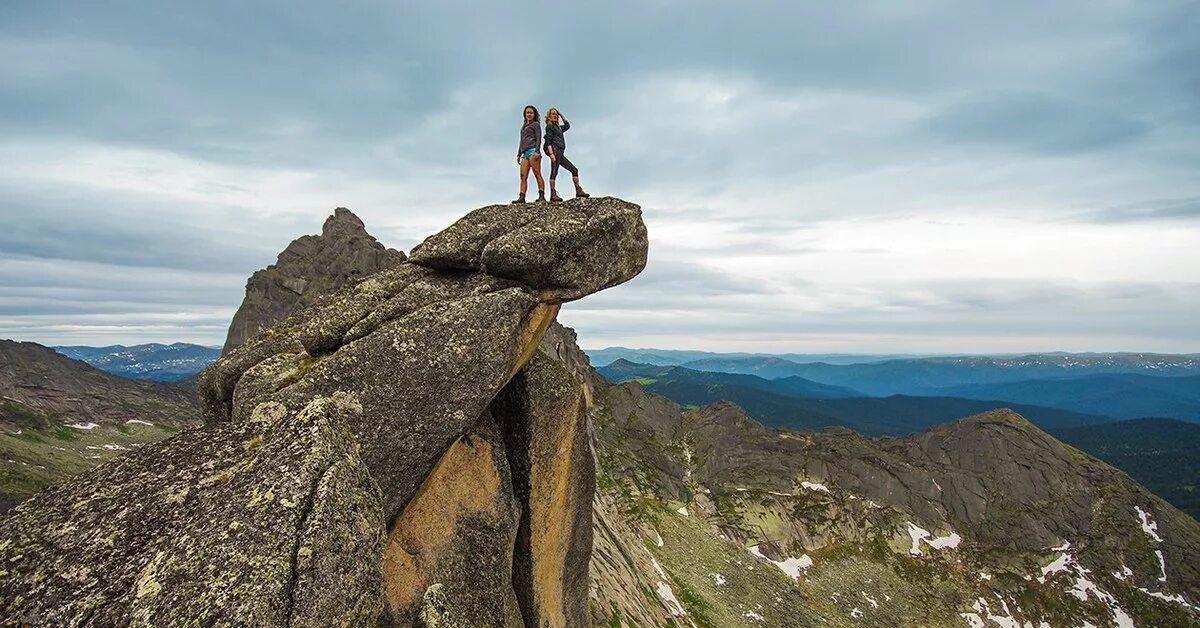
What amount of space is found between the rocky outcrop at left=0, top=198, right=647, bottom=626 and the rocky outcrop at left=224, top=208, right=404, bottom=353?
12965cm

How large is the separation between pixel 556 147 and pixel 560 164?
0.93 m

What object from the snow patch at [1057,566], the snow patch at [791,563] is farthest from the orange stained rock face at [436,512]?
the snow patch at [1057,566]

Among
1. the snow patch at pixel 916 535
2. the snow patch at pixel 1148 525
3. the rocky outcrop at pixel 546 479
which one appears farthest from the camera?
the snow patch at pixel 1148 525

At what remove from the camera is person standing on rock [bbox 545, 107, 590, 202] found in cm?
2794

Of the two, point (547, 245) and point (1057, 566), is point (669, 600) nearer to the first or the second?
point (547, 245)

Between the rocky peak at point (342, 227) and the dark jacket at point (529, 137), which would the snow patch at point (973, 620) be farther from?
the rocky peak at point (342, 227)

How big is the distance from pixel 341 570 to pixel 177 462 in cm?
445

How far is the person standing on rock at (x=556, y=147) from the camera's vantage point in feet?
91.7

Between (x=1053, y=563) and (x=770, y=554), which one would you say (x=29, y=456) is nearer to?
A: (x=770, y=554)

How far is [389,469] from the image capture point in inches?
770

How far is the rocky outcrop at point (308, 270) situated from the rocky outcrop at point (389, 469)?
425 ft

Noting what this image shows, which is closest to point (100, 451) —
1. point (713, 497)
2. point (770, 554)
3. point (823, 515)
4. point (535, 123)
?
point (713, 497)

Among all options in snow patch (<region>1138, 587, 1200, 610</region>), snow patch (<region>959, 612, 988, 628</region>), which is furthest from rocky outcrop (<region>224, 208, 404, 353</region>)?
snow patch (<region>1138, 587, 1200, 610</region>)

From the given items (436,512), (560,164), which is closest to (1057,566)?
(560,164)
